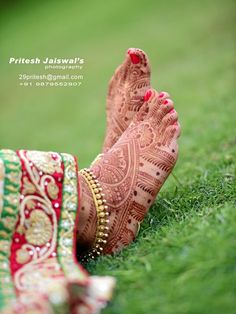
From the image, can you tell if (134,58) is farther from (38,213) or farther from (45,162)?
(38,213)

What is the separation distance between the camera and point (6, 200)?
1629mm

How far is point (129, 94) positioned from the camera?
2410mm

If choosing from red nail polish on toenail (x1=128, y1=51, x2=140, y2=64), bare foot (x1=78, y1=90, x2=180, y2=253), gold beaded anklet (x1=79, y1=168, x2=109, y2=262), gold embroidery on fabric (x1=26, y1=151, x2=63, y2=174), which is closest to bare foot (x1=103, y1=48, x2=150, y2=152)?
red nail polish on toenail (x1=128, y1=51, x2=140, y2=64)

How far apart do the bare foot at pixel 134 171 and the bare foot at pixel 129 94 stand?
0.25 metres

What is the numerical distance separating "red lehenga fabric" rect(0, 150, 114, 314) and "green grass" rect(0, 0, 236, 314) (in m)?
0.15

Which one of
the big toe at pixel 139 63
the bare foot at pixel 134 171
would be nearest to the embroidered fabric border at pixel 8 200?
the bare foot at pixel 134 171

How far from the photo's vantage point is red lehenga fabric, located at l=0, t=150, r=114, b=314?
5.00ft

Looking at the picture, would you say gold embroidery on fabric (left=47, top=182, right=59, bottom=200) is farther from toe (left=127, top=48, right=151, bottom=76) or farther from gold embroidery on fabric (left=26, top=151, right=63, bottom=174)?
toe (left=127, top=48, right=151, bottom=76)

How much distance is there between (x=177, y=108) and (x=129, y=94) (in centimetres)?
283

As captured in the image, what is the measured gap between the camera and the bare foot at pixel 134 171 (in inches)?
73.5

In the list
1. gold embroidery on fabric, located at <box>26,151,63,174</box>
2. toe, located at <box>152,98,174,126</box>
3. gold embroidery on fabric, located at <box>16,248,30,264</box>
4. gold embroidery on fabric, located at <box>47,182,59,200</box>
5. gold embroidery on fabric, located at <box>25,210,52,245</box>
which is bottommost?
gold embroidery on fabric, located at <box>16,248,30,264</box>

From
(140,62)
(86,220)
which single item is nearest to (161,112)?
(140,62)

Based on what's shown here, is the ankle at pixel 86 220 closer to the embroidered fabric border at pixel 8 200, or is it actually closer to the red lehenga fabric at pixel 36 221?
the red lehenga fabric at pixel 36 221

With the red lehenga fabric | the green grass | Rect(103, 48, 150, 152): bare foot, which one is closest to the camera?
the green grass
